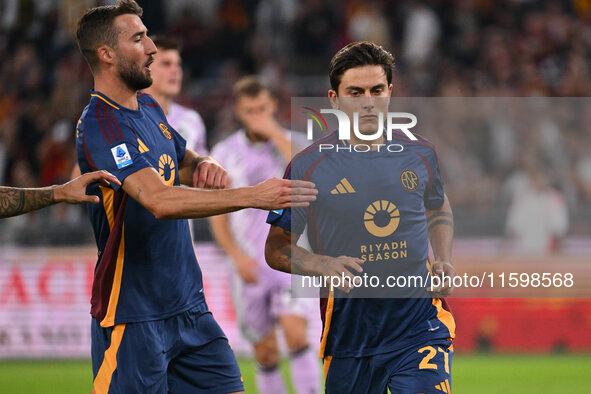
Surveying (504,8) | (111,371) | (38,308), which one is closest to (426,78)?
(504,8)

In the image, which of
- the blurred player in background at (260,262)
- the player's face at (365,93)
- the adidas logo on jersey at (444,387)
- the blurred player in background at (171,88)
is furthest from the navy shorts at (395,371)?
the blurred player in background at (171,88)

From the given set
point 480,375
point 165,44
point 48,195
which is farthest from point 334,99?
point 480,375

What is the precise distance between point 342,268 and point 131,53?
156 cm

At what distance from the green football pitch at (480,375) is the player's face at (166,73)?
11.8 ft

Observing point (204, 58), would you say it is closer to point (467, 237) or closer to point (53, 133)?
point (53, 133)

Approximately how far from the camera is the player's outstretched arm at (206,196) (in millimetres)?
3861

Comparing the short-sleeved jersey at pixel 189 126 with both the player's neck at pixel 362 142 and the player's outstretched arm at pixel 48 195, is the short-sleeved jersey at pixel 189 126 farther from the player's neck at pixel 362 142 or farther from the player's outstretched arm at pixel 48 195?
the player's outstretched arm at pixel 48 195

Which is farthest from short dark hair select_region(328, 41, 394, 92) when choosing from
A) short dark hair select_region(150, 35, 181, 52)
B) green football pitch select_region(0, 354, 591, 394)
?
green football pitch select_region(0, 354, 591, 394)

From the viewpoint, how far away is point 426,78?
14.4m

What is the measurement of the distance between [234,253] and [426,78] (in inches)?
298

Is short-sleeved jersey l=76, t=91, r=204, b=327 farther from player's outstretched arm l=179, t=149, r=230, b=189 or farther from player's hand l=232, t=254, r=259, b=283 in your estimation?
player's hand l=232, t=254, r=259, b=283

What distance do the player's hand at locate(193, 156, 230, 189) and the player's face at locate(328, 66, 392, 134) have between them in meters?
0.77

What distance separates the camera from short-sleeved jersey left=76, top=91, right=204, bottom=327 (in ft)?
13.8

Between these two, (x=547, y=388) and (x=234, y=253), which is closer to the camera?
(x=234, y=253)
